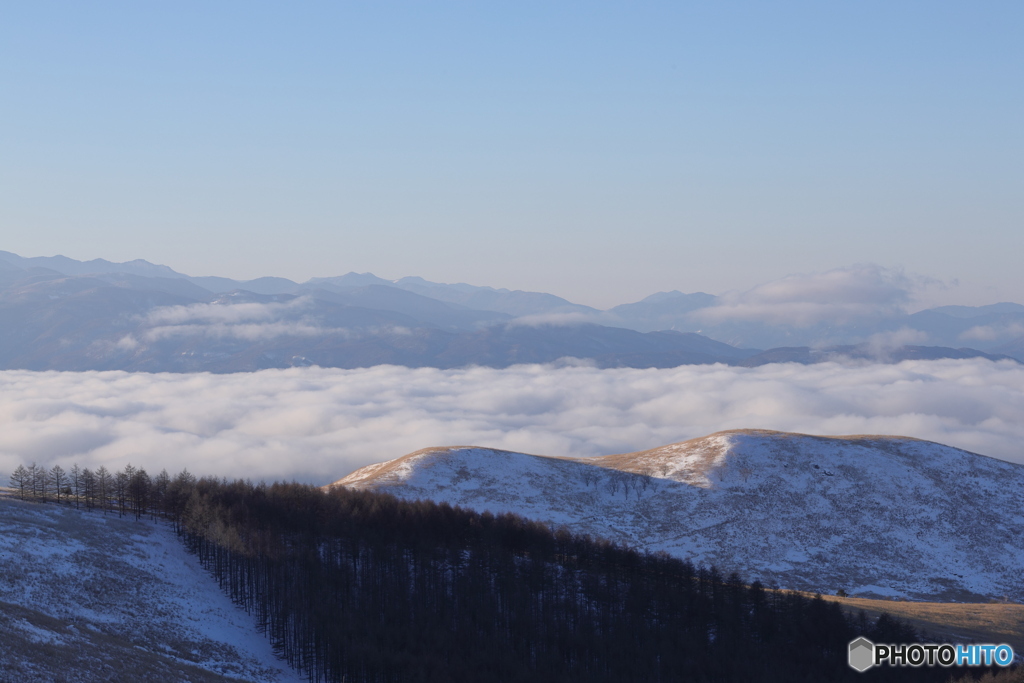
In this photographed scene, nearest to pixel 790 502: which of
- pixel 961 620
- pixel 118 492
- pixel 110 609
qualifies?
pixel 961 620

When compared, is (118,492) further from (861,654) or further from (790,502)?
(790,502)

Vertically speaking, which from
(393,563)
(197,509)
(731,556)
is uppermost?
(197,509)

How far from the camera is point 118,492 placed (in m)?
110

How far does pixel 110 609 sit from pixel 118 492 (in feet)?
133

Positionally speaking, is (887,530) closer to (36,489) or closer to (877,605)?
(877,605)

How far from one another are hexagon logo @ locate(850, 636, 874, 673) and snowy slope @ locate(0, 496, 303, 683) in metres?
55.8

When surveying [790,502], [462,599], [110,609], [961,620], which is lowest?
[961,620]

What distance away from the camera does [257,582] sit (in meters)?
88.0

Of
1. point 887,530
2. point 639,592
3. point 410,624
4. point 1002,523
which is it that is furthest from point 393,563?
point 1002,523

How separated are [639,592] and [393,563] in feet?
101

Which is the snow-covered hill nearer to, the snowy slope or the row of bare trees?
the row of bare trees

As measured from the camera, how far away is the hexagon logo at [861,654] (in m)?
77.5

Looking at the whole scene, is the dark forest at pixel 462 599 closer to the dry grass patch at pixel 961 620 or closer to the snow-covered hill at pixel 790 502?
the dry grass patch at pixel 961 620

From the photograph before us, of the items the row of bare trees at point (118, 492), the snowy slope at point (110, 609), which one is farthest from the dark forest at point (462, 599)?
the snowy slope at point (110, 609)
